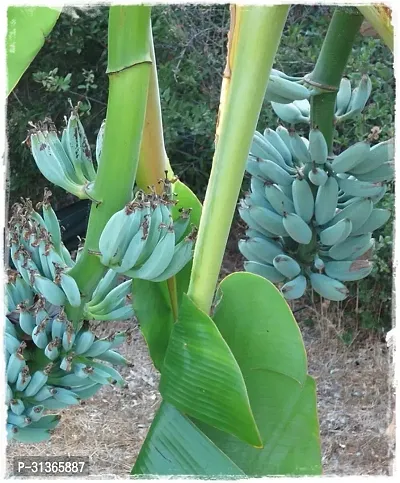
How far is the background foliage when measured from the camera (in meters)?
1.63

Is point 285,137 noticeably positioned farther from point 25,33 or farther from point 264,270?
point 25,33

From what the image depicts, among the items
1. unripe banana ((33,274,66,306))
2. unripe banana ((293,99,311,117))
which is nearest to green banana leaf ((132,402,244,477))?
unripe banana ((33,274,66,306))

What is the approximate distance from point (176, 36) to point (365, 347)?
1095mm

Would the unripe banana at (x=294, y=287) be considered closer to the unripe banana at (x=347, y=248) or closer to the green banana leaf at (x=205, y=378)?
the unripe banana at (x=347, y=248)

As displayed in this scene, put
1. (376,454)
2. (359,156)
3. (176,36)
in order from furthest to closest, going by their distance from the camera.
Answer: (176,36), (376,454), (359,156)

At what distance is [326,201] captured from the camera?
0.53m

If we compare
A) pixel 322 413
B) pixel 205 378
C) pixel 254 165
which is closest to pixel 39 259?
pixel 205 378

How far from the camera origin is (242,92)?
327mm

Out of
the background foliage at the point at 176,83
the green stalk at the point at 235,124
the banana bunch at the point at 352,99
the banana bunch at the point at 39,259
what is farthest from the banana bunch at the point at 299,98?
the background foliage at the point at 176,83

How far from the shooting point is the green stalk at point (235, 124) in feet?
1.04

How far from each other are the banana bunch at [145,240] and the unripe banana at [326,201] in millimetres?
Result: 187

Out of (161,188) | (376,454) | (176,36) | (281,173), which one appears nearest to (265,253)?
(281,173)

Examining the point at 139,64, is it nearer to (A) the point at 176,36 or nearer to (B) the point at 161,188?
(B) the point at 161,188

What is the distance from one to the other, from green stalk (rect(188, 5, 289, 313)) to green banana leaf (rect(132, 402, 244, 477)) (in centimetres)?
8
